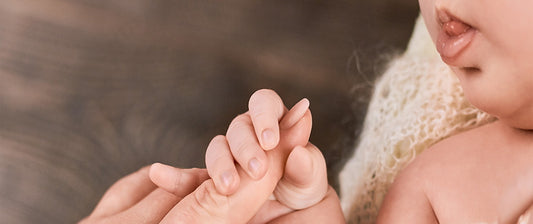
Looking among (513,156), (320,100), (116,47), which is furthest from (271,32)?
(513,156)

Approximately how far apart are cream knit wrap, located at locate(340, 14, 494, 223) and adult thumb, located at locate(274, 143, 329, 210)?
0.48 feet

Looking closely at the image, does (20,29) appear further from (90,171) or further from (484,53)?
(484,53)

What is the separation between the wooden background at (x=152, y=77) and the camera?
78cm

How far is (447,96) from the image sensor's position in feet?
2.10

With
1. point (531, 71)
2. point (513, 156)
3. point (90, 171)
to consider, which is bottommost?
point (90, 171)

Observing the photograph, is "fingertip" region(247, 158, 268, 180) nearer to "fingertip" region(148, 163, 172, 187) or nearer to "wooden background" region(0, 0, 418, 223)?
"fingertip" region(148, 163, 172, 187)

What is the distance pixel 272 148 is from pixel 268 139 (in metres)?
0.02

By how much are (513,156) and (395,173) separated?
0.20 meters

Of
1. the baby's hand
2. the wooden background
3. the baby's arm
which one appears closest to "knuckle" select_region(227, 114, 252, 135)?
the baby's hand

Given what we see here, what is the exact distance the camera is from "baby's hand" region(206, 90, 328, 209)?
43cm

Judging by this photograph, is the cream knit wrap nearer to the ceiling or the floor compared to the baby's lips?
nearer to the floor

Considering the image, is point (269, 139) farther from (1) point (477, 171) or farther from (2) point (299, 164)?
(1) point (477, 171)

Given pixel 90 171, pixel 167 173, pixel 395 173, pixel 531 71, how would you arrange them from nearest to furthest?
pixel 531 71 → pixel 167 173 → pixel 395 173 → pixel 90 171

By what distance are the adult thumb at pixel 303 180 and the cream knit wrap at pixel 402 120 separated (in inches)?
5.7
